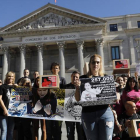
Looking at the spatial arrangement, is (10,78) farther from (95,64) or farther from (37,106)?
(95,64)

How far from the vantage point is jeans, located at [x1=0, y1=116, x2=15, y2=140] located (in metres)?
5.35

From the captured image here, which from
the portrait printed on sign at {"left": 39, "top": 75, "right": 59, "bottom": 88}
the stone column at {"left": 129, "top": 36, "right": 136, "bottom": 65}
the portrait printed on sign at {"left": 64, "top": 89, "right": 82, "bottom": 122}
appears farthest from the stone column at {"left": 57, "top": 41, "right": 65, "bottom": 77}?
the portrait printed on sign at {"left": 39, "top": 75, "right": 59, "bottom": 88}

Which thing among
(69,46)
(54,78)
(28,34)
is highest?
(28,34)

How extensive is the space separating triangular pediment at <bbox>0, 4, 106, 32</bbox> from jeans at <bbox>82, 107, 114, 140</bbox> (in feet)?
93.5

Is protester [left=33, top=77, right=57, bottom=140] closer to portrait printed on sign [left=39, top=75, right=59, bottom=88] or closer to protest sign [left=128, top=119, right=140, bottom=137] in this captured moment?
portrait printed on sign [left=39, top=75, right=59, bottom=88]

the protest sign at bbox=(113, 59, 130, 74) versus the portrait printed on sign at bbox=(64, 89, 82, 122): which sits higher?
the protest sign at bbox=(113, 59, 130, 74)

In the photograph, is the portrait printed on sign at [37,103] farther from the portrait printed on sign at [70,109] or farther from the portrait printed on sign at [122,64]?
the portrait printed on sign at [122,64]

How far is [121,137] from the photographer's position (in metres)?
4.62

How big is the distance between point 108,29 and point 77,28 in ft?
22.1

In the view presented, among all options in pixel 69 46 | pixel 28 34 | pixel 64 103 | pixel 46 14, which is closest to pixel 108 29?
pixel 69 46

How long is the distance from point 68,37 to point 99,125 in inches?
1065

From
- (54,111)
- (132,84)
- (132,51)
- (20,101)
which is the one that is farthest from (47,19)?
(54,111)

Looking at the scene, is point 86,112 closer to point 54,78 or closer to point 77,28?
point 54,78

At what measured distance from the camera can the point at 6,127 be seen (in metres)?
5.48
